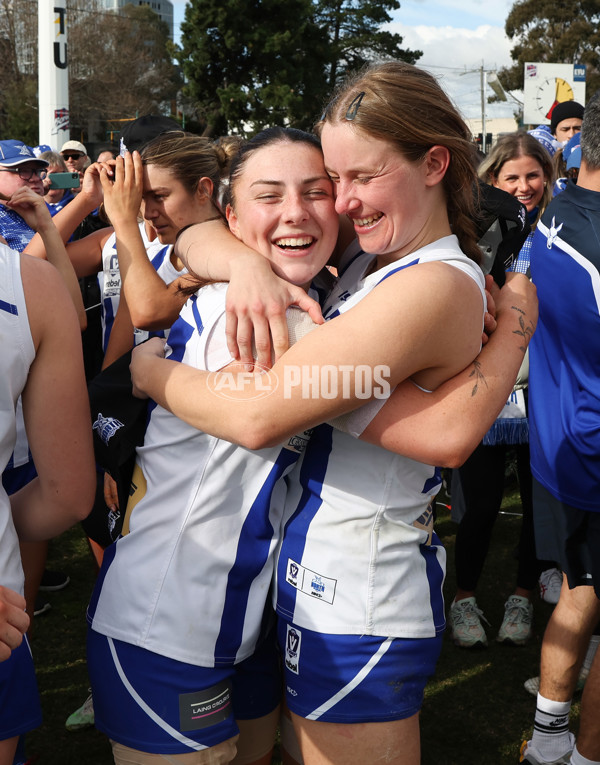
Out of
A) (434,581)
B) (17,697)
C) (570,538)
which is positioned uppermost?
(434,581)

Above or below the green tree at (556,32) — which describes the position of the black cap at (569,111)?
below

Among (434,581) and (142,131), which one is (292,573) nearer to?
(434,581)

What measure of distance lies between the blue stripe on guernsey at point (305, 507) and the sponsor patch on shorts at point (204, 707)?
0.75 feet

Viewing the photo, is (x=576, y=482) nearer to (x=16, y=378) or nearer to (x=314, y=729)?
(x=314, y=729)

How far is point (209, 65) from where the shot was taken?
34.3 metres

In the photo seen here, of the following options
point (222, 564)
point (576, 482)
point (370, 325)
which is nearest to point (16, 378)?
point (222, 564)

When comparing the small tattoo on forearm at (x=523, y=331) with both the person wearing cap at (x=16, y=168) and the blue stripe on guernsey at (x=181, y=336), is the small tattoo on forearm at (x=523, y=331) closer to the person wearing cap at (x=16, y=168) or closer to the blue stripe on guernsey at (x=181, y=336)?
the blue stripe on guernsey at (x=181, y=336)

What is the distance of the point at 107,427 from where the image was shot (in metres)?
1.82

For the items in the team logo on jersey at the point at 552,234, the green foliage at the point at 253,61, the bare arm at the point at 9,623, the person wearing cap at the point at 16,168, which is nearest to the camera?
the bare arm at the point at 9,623

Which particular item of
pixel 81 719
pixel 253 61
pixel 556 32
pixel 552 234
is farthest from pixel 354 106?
pixel 556 32

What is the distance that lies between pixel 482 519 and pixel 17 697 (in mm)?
2737

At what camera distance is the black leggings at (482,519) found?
381 centimetres

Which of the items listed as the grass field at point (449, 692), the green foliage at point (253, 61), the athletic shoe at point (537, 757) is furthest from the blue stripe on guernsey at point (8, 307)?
the green foliage at point (253, 61)

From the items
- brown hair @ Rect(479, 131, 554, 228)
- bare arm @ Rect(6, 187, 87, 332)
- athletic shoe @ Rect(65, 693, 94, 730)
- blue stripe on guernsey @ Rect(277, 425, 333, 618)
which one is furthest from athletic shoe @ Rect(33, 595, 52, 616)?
brown hair @ Rect(479, 131, 554, 228)
